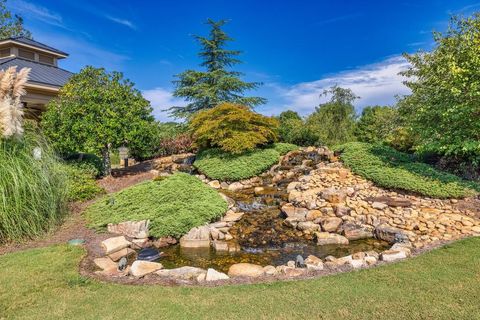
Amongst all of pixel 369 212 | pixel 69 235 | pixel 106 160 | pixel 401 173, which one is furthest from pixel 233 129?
pixel 69 235

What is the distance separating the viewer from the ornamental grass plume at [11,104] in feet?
16.8

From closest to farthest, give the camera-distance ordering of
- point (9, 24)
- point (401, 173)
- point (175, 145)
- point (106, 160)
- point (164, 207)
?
1. point (164, 207)
2. point (401, 173)
3. point (106, 160)
4. point (175, 145)
5. point (9, 24)

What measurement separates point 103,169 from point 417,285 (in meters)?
10.0

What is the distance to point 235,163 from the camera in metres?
11.2

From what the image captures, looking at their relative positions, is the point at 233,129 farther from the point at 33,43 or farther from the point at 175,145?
the point at 33,43

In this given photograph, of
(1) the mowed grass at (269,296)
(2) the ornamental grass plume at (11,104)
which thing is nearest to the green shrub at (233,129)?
(2) the ornamental grass plume at (11,104)

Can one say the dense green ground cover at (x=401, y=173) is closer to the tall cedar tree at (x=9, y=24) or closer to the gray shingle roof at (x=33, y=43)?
the gray shingle roof at (x=33, y=43)

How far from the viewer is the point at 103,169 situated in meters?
10.8

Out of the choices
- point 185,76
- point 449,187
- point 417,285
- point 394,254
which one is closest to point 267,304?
point 417,285

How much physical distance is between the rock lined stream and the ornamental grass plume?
340 cm

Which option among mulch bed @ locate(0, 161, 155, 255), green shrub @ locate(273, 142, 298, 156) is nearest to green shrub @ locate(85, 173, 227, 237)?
mulch bed @ locate(0, 161, 155, 255)

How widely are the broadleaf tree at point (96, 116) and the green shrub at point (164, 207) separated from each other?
2758 mm

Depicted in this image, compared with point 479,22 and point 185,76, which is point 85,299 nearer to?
point 479,22

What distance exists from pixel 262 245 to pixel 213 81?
13.2m
